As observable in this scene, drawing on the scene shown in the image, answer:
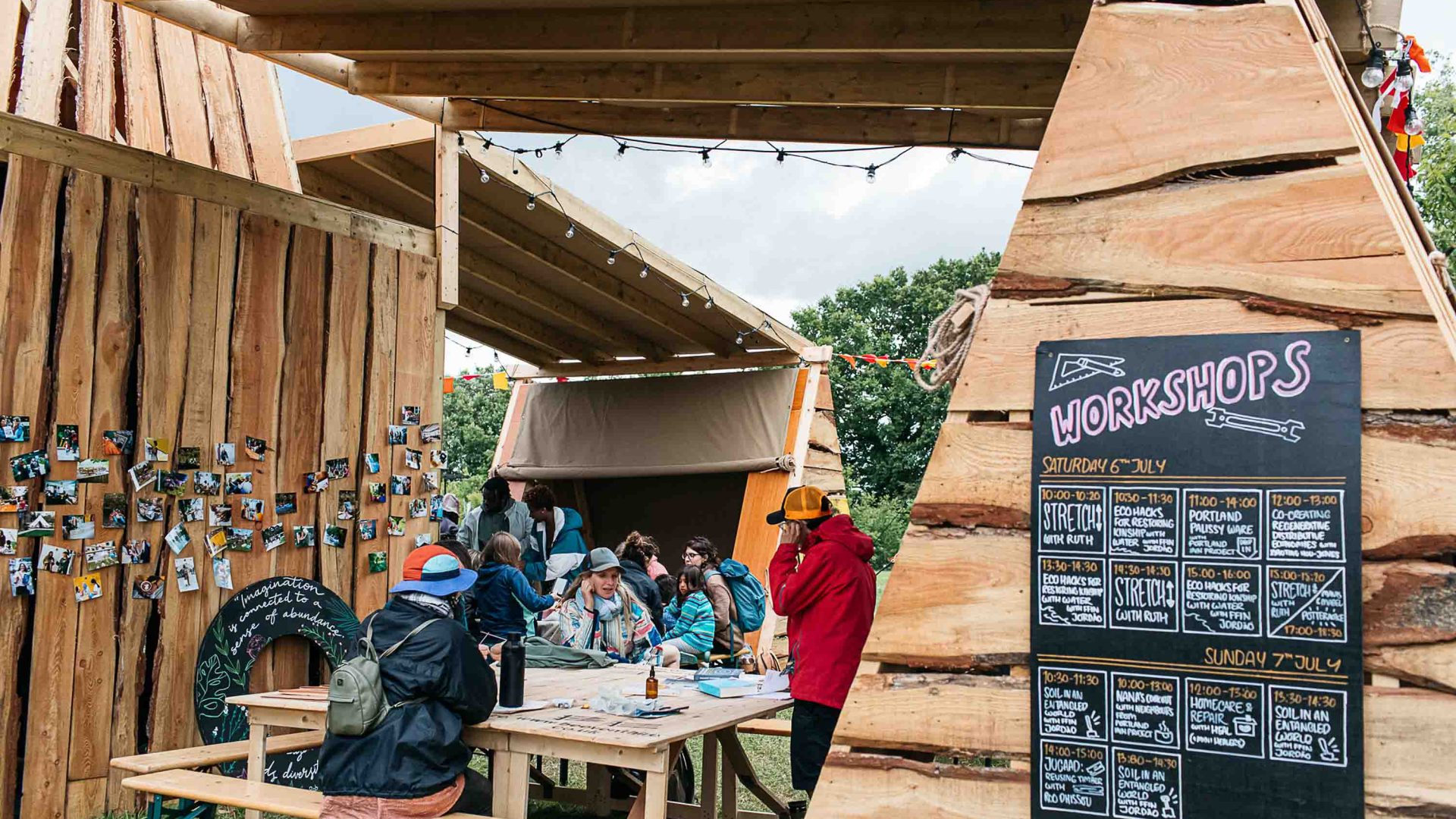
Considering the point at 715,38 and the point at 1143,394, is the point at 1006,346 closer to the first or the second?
the point at 1143,394

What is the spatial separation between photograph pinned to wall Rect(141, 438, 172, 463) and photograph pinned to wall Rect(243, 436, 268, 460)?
41 cm

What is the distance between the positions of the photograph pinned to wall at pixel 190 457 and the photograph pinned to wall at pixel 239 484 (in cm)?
17

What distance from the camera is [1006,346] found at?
9.30 ft

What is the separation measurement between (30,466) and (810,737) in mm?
3540

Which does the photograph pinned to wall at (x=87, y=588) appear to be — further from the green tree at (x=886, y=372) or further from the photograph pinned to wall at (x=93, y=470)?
the green tree at (x=886, y=372)

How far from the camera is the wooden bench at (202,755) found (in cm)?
468

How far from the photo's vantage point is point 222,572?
18.2ft

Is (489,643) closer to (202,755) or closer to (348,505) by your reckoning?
(348,505)

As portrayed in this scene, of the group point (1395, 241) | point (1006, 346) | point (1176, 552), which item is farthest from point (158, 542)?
point (1395, 241)

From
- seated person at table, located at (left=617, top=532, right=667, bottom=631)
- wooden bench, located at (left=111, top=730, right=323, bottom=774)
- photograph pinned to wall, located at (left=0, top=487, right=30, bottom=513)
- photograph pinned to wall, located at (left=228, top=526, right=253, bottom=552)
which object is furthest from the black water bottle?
seated person at table, located at (left=617, top=532, right=667, bottom=631)

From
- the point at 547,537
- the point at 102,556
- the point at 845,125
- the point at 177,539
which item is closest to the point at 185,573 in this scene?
the point at 177,539

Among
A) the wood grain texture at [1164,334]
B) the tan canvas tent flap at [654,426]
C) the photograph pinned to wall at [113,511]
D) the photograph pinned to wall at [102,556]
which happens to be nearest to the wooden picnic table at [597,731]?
the photograph pinned to wall at [102,556]

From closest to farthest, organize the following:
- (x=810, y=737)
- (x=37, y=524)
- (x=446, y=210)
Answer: (x=810, y=737) → (x=37, y=524) → (x=446, y=210)

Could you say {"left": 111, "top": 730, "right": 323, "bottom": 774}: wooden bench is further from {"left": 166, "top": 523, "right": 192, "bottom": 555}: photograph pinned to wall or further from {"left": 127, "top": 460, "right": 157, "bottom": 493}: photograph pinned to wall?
{"left": 127, "top": 460, "right": 157, "bottom": 493}: photograph pinned to wall
